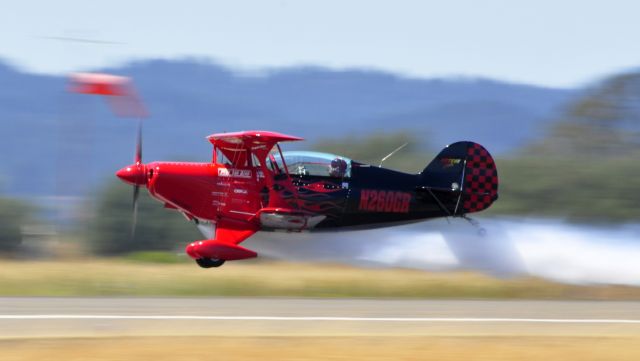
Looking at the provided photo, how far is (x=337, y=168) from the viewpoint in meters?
21.5

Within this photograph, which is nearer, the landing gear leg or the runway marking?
the runway marking

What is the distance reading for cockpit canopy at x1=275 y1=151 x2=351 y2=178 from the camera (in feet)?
70.3

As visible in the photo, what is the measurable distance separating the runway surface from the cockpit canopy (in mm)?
3208

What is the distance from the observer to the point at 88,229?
1468 inches

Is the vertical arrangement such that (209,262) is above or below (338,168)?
below

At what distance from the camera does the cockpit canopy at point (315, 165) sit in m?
21.4

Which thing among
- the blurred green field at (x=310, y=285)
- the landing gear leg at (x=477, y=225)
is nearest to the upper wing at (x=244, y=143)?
the blurred green field at (x=310, y=285)

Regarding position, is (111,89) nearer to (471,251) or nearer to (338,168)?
(338,168)

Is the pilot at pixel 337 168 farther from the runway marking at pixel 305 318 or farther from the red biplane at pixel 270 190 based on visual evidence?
the runway marking at pixel 305 318

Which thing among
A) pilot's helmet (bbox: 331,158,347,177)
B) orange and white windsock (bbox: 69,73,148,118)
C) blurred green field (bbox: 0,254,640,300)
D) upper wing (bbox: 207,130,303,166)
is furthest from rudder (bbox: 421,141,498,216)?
orange and white windsock (bbox: 69,73,148,118)

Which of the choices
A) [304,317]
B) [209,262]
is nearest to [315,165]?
[209,262]

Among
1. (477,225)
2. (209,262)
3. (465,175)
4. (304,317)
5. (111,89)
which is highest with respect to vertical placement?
(111,89)

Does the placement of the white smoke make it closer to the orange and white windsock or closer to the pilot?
the pilot

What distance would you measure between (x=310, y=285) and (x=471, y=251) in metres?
3.57
